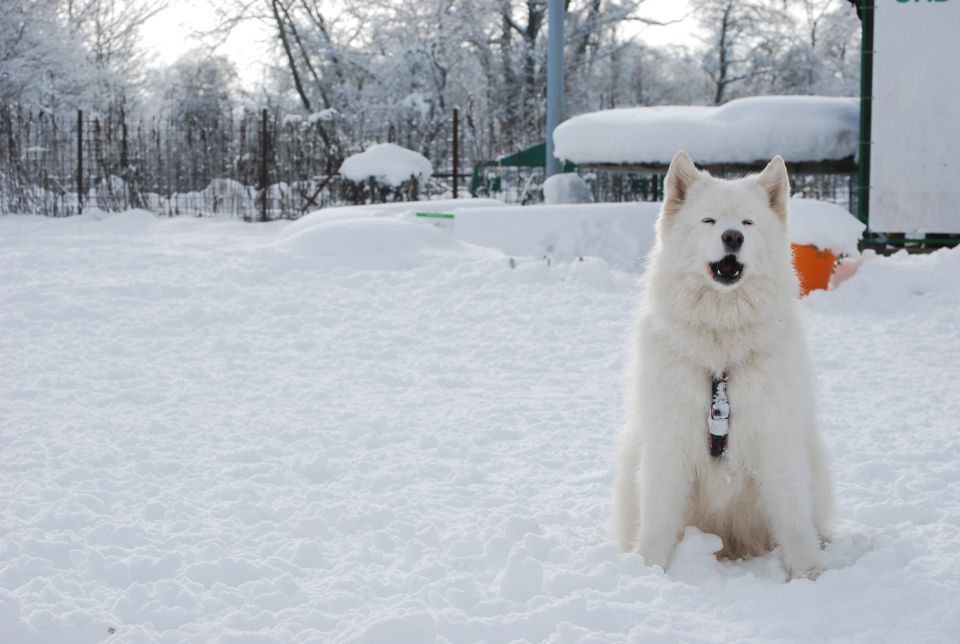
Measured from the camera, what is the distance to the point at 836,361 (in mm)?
6676

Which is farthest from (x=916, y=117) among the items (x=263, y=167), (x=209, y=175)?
(x=209, y=175)

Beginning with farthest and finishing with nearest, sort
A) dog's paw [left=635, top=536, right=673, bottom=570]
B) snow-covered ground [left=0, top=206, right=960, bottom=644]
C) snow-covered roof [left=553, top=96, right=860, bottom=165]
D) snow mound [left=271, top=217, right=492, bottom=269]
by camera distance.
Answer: snow-covered roof [left=553, top=96, right=860, bottom=165] → snow mound [left=271, top=217, right=492, bottom=269] → dog's paw [left=635, top=536, right=673, bottom=570] → snow-covered ground [left=0, top=206, right=960, bottom=644]

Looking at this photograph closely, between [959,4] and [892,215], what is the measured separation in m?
2.39

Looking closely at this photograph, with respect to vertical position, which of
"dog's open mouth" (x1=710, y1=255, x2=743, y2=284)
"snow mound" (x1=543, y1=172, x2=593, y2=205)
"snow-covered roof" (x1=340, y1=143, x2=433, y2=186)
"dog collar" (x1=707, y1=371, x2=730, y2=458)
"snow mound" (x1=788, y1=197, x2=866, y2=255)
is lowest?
"dog collar" (x1=707, y1=371, x2=730, y2=458)

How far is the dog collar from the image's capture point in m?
3.06

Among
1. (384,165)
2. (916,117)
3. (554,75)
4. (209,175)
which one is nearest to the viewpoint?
(916,117)

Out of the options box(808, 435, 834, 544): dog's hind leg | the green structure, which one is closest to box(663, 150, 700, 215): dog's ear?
box(808, 435, 834, 544): dog's hind leg

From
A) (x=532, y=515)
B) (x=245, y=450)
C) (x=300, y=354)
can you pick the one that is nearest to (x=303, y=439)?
(x=245, y=450)

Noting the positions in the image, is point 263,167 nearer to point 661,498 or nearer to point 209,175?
point 209,175

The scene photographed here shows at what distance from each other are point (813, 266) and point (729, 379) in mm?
6269

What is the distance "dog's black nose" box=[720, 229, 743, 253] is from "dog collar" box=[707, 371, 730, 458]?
17.6 inches

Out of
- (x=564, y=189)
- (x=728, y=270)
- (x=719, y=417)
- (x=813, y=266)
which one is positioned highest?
(x=564, y=189)

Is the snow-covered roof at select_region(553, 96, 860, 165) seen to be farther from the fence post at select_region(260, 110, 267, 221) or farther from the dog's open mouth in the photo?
the dog's open mouth

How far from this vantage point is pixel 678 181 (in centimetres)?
325
